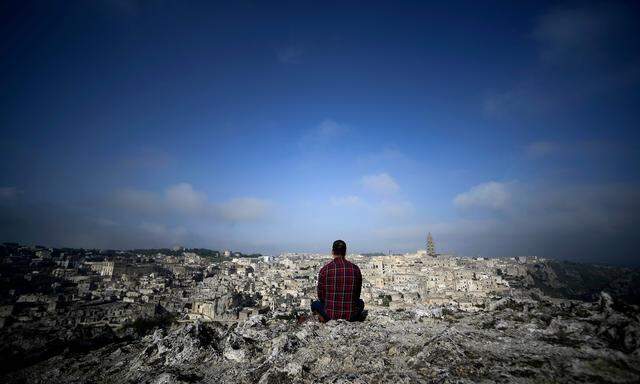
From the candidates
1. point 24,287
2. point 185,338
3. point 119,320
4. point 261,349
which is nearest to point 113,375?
point 185,338

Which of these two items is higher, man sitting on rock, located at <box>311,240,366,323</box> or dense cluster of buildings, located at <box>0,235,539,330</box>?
man sitting on rock, located at <box>311,240,366,323</box>

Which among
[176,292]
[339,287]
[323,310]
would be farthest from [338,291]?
[176,292]

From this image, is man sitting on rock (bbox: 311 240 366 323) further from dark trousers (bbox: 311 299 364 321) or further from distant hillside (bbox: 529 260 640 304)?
distant hillside (bbox: 529 260 640 304)

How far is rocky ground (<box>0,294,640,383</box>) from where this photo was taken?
3.53 meters

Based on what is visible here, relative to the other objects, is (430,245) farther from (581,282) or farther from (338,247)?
(338,247)

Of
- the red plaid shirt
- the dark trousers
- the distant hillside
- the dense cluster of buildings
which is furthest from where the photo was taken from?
the distant hillside

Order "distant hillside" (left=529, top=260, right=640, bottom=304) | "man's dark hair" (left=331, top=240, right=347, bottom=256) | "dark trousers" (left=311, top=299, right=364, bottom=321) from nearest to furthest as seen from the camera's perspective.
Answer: "dark trousers" (left=311, top=299, right=364, bottom=321), "man's dark hair" (left=331, top=240, right=347, bottom=256), "distant hillside" (left=529, top=260, right=640, bottom=304)

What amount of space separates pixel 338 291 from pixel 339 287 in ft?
0.35

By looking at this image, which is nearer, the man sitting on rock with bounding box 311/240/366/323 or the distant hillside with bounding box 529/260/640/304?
the man sitting on rock with bounding box 311/240/366/323

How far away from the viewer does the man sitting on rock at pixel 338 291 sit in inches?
247

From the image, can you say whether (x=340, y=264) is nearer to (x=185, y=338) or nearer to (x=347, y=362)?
(x=347, y=362)

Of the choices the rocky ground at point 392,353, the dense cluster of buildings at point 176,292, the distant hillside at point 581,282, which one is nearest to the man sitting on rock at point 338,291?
the rocky ground at point 392,353

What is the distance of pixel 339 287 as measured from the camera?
20.8 feet

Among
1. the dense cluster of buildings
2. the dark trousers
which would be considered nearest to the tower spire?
the dense cluster of buildings
